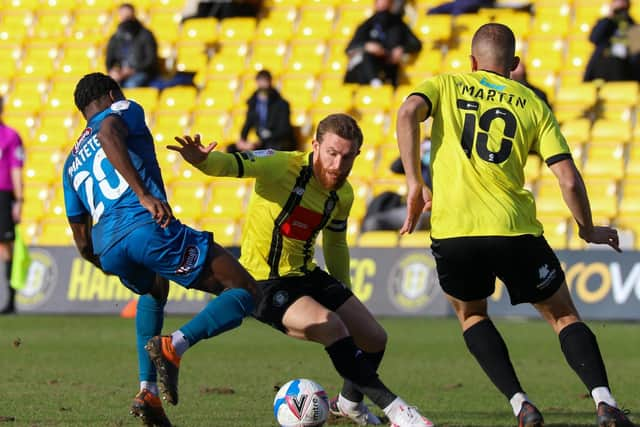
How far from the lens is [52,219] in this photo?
1894 cm

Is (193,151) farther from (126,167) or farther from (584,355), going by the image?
(584,355)

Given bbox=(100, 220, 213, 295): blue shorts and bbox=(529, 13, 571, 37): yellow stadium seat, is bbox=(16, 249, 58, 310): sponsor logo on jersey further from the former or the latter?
bbox=(100, 220, 213, 295): blue shorts

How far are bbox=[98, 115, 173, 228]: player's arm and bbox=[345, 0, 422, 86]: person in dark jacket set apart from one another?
460 inches

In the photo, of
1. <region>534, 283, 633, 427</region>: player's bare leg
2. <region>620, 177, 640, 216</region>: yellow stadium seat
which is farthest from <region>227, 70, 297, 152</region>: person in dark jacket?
<region>534, 283, 633, 427</region>: player's bare leg

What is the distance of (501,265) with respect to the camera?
6523 mm

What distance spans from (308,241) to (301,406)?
1102 millimetres

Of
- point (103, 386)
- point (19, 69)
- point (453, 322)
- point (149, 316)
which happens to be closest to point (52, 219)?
point (19, 69)

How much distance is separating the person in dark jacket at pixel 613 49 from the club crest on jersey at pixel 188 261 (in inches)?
449

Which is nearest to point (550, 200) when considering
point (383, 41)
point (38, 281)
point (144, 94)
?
point (383, 41)

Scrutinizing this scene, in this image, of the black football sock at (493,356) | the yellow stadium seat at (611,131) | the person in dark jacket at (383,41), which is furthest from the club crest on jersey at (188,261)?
the person in dark jacket at (383,41)

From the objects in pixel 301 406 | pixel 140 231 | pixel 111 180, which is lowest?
pixel 301 406

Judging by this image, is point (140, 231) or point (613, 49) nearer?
point (140, 231)

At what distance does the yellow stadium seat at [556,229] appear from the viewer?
16031 mm

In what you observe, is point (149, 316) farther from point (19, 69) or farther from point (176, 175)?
point (19, 69)
